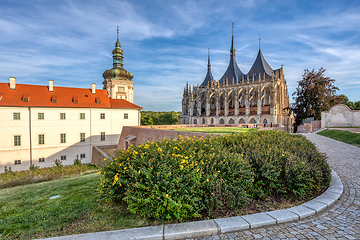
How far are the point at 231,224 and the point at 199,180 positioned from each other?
94 cm

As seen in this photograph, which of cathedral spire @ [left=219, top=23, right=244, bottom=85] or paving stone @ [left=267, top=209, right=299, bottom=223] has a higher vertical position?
cathedral spire @ [left=219, top=23, right=244, bottom=85]

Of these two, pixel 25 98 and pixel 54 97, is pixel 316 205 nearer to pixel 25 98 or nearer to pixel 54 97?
pixel 54 97

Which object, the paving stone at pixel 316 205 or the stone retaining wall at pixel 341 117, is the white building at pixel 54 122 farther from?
the paving stone at pixel 316 205

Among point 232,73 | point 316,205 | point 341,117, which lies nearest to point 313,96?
point 341,117

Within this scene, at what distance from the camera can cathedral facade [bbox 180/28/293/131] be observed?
137 ft

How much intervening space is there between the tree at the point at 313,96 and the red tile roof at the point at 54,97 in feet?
97.5

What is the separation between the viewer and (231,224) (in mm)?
3273

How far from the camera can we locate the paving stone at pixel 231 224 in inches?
125

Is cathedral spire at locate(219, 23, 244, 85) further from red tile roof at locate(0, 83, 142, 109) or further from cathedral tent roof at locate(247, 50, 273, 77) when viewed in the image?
red tile roof at locate(0, 83, 142, 109)

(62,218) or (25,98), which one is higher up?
(25,98)

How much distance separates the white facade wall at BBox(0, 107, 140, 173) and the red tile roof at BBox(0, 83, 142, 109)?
75 cm

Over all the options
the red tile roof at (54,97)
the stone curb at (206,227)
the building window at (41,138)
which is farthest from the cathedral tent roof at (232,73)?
the stone curb at (206,227)

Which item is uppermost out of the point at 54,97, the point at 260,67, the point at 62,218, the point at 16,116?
the point at 260,67

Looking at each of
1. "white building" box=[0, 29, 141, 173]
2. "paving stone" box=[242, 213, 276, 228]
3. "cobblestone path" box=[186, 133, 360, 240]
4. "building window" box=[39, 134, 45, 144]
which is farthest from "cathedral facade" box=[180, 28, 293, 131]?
"paving stone" box=[242, 213, 276, 228]
